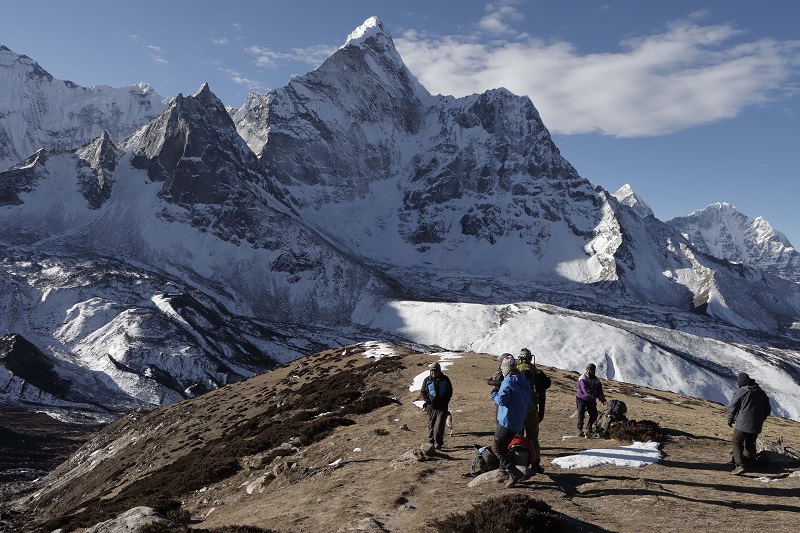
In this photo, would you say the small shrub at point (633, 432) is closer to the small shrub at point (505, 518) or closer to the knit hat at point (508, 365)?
the knit hat at point (508, 365)

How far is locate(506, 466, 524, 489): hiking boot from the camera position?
15.2 meters

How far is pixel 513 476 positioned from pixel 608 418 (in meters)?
8.27

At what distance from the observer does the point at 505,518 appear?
39.5 ft

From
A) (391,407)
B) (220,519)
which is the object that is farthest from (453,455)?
(391,407)

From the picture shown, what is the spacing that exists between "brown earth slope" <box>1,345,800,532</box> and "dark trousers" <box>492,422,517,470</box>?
→ 715 millimetres

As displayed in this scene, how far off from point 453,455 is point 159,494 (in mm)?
14501

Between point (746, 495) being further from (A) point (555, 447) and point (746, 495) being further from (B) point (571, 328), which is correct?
(B) point (571, 328)

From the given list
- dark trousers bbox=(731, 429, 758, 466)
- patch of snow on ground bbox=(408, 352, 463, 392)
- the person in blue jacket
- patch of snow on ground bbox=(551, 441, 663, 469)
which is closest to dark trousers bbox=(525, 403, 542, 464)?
the person in blue jacket

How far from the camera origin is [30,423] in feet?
369

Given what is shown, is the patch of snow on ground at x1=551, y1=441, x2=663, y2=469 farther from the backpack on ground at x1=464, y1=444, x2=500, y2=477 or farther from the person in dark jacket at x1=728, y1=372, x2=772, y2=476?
the backpack on ground at x1=464, y1=444, x2=500, y2=477

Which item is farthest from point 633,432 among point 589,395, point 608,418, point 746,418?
point 746,418

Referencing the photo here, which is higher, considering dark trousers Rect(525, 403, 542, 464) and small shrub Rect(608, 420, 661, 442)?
dark trousers Rect(525, 403, 542, 464)

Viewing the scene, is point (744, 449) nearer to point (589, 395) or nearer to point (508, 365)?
point (589, 395)

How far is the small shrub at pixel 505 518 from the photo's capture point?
11867 mm
